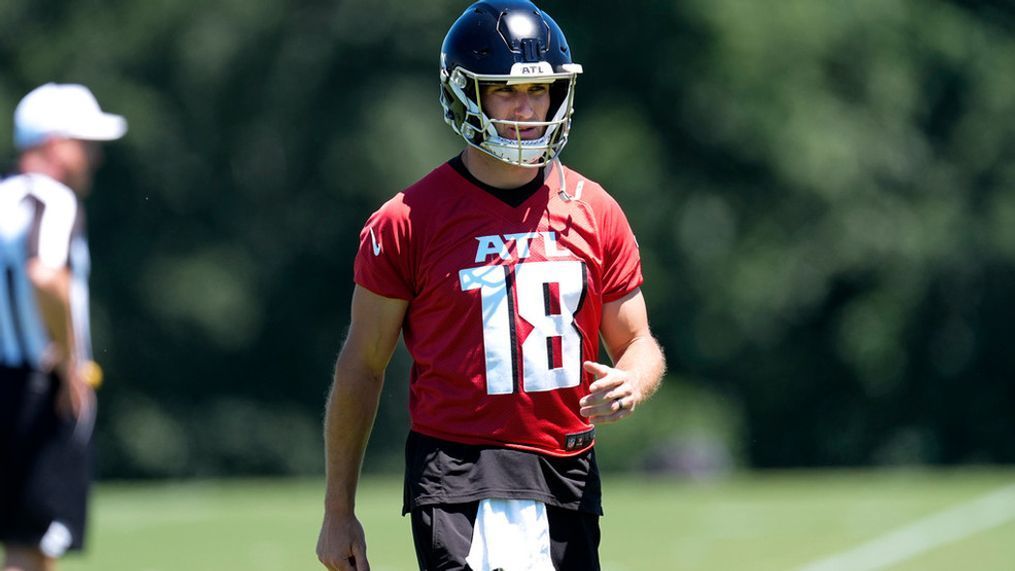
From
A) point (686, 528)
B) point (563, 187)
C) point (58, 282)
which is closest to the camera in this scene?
point (563, 187)

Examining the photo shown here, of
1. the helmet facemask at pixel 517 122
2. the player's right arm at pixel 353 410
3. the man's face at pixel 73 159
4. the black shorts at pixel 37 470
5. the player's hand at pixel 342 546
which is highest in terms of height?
the helmet facemask at pixel 517 122

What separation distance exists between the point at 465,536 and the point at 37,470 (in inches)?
97.7

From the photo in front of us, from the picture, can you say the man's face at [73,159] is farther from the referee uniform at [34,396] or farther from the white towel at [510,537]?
the white towel at [510,537]

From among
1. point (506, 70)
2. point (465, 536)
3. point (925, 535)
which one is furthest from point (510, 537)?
point (925, 535)

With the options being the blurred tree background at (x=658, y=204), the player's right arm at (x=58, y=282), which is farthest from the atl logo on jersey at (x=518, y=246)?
the blurred tree background at (x=658, y=204)

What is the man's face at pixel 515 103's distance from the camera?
15.9ft

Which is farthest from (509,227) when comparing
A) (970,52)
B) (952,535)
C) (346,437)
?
(970,52)

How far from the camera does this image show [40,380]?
263 inches

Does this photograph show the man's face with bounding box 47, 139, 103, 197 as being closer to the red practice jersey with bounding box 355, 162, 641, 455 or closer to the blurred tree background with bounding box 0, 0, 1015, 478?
the red practice jersey with bounding box 355, 162, 641, 455

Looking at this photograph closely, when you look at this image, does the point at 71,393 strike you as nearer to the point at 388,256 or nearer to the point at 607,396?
the point at 388,256

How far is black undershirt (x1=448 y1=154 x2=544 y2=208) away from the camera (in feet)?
16.0

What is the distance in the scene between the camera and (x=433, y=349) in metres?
4.82

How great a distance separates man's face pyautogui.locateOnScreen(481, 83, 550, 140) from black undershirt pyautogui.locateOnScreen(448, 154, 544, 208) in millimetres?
145

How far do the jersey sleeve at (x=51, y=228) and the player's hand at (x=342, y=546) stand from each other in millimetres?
2202
